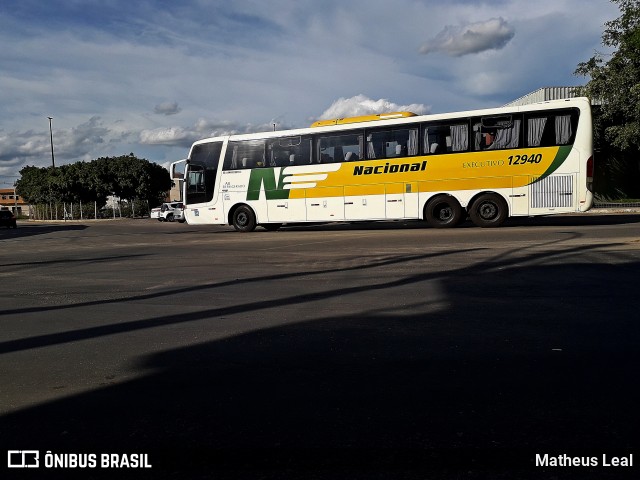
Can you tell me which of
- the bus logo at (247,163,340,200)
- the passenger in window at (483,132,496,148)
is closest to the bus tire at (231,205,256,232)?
the bus logo at (247,163,340,200)

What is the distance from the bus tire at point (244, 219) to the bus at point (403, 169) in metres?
0.04

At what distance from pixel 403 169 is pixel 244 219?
6335 millimetres

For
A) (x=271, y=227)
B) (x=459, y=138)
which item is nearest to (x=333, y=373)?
(x=459, y=138)

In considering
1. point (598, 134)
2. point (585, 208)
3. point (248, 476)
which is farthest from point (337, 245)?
point (598, 134)

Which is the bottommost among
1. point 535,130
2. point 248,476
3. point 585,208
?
point 248,476

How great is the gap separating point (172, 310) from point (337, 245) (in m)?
7.58

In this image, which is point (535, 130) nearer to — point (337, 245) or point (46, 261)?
point (337, 245)

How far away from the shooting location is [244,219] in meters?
20.7

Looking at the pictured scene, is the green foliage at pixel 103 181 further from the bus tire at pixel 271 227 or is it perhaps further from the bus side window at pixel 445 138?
the bus side window at pixel 445 138

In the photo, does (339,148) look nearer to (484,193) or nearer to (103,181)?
(484,193)

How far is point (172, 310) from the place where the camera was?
21.4 ft

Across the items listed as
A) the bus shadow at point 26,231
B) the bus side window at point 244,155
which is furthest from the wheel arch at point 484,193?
the bus shadow at point 26,231

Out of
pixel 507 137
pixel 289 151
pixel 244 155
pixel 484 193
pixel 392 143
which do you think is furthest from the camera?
pixel 244 155

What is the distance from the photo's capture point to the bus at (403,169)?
1636cm
